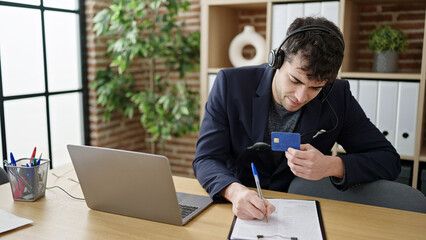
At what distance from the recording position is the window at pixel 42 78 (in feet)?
8.75

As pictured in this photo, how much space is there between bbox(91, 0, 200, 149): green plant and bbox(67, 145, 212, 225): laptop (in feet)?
5.93

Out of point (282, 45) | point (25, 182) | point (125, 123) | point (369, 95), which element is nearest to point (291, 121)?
point (282, 45)

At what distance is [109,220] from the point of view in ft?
3.89

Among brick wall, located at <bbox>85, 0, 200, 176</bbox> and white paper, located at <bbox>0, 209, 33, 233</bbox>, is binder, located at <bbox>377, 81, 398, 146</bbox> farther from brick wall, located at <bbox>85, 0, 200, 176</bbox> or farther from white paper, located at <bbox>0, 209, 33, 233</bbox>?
white paper, located at <bbox>0, 209, 33, 233</bbox>

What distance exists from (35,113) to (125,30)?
35.3 inches

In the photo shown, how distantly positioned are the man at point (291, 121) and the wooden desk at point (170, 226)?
14 centimetres

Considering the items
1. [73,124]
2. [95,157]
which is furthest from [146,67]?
[95,157]

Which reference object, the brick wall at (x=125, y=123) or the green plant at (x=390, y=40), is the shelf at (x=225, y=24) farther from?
the green plant at (x=390, y=40)

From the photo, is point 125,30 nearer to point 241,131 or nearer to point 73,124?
point 73,124

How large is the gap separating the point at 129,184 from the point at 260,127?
62cm

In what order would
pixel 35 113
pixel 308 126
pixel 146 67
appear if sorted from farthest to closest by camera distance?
1. pixel 146 67
2. pixel 35 113
3. pixel 308 126

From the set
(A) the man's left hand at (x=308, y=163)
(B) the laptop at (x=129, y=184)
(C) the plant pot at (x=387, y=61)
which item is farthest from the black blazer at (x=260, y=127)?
(C) the plant pot at (x=387, y=61)

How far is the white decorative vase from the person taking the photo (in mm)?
2854

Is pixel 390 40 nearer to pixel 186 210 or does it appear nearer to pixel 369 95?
pixel 369 95
